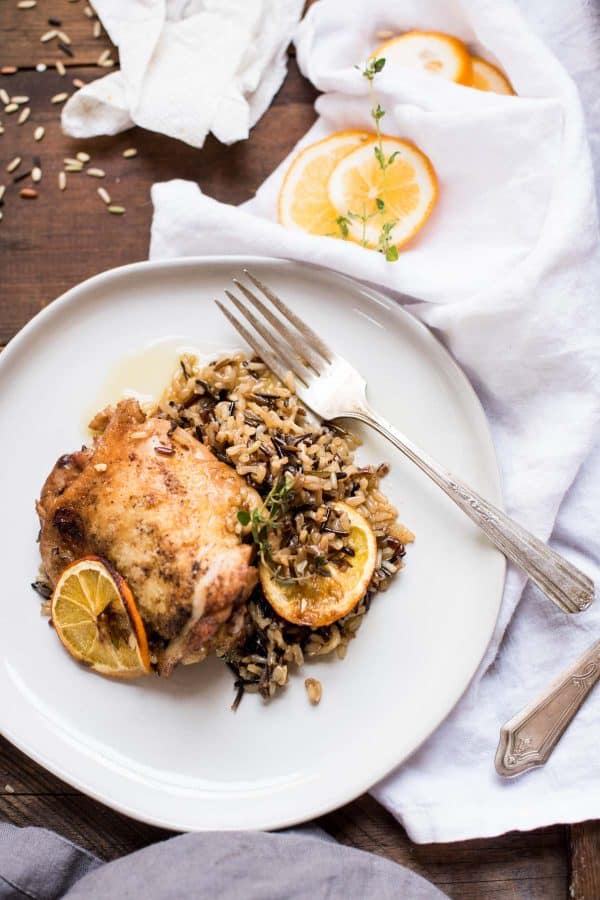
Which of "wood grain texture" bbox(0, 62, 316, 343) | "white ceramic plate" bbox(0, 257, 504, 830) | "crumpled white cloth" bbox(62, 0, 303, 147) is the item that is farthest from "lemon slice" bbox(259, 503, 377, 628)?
"crumpled white cloth" bbox(62, 0, 303, 147)

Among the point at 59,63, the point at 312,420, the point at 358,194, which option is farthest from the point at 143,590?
the point at 59,63

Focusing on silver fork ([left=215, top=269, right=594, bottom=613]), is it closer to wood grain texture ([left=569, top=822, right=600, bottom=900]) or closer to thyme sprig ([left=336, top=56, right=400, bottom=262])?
thyme sprig ([left=336, top=56, right=400, bottom=262])

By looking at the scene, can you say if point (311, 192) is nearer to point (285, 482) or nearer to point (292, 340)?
point (292, 340)

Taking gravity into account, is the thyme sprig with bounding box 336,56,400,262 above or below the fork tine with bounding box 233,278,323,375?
above

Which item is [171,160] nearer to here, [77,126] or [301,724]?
[77,126]

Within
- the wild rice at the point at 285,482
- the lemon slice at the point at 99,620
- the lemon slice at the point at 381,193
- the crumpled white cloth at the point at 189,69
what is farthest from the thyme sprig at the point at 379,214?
the lemon slice at the point at 99,620

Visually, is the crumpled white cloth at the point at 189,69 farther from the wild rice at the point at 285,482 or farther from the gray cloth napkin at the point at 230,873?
the gray cloth napkin at the point at 230,873
